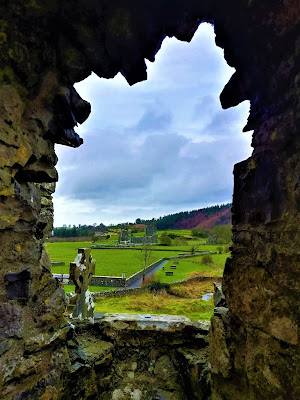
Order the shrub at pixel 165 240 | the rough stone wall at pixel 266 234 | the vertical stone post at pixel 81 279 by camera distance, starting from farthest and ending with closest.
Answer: the shrub at pixel 165 240 → the vertical stone post at pixel 81 279 → the rough stone wall at pixel 266 234

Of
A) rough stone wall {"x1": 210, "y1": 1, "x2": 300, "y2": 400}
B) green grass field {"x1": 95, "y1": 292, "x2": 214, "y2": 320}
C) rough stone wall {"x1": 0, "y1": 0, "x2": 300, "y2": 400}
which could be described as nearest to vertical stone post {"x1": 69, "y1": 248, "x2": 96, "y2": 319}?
rough stone wall {"x1": 0, "y1": 0, "x2": 300, "y2": 400}

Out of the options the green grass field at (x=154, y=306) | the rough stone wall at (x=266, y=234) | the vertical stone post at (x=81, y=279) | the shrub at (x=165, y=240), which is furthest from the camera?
the shrub at (x=165, y=240)

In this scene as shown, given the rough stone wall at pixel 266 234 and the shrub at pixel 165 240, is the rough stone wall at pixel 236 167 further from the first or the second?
the shrub at pixel 165 240

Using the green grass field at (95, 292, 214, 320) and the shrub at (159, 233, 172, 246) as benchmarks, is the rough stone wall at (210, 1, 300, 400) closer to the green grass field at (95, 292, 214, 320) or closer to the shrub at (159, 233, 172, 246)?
the green grass field at (95, 292, 214, 320)

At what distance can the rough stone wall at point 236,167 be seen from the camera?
6.91 feet

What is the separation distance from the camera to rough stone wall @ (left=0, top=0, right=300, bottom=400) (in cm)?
211

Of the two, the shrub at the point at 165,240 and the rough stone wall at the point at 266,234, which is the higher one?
the rough stone wall at the point at 266,234

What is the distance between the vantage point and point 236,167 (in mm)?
2906

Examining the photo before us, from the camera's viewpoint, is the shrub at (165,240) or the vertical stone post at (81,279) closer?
the vertical stone post at (81,279)

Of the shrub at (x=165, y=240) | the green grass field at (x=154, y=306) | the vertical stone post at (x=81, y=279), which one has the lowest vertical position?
the green grass field at (x=154, y=306)

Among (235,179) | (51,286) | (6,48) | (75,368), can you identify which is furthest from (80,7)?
(75,368)

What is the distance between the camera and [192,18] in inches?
113

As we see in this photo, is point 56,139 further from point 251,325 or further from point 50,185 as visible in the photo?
point 251,325

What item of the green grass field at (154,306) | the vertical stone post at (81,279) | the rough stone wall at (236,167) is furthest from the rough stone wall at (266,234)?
the green grass field at (154,306)
